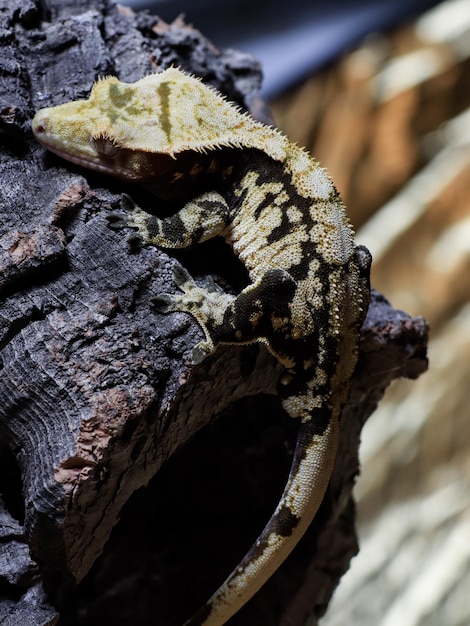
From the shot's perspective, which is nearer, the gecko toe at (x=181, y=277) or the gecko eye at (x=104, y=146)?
the gecko toe at (x=181, y=277)

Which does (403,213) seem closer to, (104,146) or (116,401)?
(104,146)

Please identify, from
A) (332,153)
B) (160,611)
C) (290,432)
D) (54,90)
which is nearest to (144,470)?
(290,432)

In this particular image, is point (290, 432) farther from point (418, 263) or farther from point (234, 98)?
point (418, 263)

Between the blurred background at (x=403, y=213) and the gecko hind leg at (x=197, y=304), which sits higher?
the blurred background at (x=403, y=213)

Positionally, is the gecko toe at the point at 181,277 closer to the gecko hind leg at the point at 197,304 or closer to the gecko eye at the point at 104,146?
the gecko hind leg at the point at 197,304

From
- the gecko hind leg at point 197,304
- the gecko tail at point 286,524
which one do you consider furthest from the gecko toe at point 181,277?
the gecko tail at point 286,524

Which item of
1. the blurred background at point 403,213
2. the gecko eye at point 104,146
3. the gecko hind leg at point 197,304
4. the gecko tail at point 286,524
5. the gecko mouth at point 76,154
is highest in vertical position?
the blurred background at point 403,213

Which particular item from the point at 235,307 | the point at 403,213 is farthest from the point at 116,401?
the point at 403,213

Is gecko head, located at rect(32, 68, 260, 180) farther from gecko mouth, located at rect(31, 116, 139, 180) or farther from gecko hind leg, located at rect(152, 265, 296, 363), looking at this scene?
gecko hind leg, located at rect(152, 265, 296, 363)
